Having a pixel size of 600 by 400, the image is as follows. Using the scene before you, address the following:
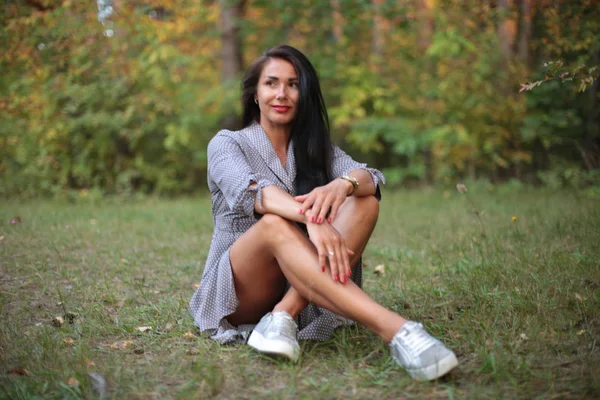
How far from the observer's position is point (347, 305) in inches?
89.2

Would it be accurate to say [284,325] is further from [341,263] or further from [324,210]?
[324,210]

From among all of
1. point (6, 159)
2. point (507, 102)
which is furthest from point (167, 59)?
point (507, 102)

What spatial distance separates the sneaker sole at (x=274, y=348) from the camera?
2246 mm

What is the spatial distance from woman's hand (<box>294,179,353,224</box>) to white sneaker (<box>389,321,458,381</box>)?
528 millimetres

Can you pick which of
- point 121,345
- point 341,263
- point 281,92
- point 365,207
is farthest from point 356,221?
point 121,345

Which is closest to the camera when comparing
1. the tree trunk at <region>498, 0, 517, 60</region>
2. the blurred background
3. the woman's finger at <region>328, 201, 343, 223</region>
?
the woman's finger at <region>328, 201, 343, 223</region>

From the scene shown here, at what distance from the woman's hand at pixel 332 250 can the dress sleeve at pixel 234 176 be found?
0.27 metres

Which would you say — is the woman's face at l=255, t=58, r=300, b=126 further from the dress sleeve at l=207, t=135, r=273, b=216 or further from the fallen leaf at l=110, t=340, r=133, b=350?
the fallen leaf at l=110, t=340, r=133, b=350

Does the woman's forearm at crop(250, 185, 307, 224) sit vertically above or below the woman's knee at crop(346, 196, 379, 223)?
above

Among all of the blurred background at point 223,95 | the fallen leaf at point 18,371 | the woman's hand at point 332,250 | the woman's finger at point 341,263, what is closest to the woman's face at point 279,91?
the woman's hand at point 332,250

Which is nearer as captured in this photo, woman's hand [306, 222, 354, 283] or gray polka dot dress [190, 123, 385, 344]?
woman's hand [306, 222, 354, 283]

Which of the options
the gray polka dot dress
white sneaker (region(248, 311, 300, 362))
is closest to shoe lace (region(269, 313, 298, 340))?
white sneaker (region(248, 311, 300, 362))

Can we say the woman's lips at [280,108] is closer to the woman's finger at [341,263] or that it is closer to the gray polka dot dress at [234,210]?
the gray polka dot dress at [234,210]

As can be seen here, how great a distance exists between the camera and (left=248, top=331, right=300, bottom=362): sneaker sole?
2.25 meters
